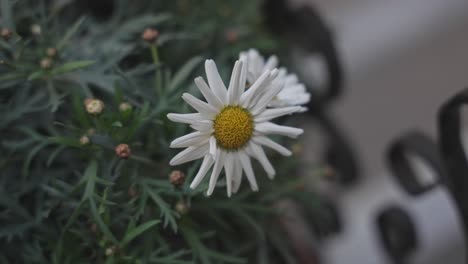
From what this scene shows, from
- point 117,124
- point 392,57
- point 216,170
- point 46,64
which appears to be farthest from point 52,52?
point 392,57

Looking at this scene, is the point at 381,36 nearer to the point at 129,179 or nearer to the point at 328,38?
the point at 328,38

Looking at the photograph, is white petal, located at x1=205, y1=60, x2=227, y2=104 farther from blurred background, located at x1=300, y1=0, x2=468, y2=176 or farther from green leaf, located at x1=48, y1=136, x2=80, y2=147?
blurred background, located at x1=300, y1=0, x2=468, y2=176

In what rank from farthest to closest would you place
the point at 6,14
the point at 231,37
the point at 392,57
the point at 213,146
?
the point at 392,57
the point at 231,37
the point at 6,14
the point at 213,146

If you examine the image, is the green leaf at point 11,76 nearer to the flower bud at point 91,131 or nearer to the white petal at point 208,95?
the flower bud at point 91,131

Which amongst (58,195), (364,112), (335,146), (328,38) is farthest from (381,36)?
(58,195)

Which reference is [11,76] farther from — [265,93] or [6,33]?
[265,93]

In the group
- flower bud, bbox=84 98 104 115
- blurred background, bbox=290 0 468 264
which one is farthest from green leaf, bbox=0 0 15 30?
blurred background, bbox=290 0 468 264
